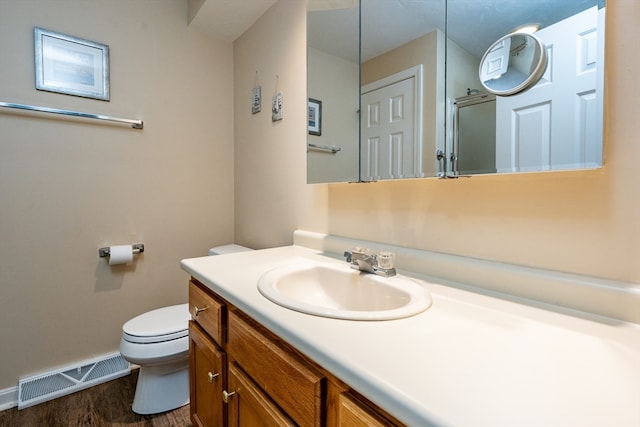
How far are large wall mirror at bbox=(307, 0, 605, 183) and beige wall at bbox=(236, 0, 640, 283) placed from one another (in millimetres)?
31

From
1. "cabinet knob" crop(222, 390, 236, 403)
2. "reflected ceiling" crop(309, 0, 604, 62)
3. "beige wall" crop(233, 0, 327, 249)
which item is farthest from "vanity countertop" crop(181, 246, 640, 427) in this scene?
"beige wall" crop(233, 0, 327, 249)

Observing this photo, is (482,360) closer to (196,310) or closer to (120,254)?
(196,310)

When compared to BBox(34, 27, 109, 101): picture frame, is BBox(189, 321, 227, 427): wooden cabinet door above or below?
below

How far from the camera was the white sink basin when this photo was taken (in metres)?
0.63

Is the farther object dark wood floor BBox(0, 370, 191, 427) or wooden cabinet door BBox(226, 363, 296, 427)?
dark wood floor BBox(0, 370, 191, 427)

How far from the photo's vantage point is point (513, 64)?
73 cm

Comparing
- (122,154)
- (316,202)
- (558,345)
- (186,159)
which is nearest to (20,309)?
(122,154)

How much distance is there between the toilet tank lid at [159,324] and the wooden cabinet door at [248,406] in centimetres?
65

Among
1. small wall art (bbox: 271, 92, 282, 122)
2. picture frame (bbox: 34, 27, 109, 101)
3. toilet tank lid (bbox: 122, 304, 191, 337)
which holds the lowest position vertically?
toilet tank lid (bbox: 122, 304, 191, 337)

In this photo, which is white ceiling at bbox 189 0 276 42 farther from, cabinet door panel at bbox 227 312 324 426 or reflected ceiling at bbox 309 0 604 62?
cabinet door panel at bbox 227 312 324 426

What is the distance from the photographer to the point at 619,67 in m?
0.59

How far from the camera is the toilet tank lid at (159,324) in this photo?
1.32 m

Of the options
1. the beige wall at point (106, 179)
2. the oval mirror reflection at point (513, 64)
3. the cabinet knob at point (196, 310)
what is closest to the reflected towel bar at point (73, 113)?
the beige wall at point (106, 179)

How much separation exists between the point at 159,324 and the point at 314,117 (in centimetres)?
123
